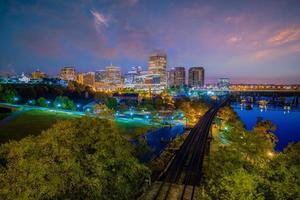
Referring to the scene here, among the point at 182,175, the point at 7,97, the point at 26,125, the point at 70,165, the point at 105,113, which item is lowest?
the point at 182,175

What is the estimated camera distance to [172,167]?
3219 centimetres

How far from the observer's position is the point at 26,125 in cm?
4491

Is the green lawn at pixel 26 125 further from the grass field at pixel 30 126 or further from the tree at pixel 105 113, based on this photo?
the tree at pixel 105 113

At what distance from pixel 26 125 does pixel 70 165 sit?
38461mm

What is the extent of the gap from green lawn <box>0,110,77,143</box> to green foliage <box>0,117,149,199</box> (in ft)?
80.5

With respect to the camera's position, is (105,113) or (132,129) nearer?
(105,113)

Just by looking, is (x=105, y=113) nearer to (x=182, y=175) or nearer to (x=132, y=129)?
(x=132, y=129)

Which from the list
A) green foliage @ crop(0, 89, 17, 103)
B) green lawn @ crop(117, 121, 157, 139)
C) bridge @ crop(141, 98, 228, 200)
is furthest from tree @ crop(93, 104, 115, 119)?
green foliage @ crop(0, 89, 17, 103)

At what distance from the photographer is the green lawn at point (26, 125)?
37031mm

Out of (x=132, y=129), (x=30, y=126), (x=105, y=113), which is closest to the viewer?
(x=30, y=126)

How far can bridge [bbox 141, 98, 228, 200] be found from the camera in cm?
2438

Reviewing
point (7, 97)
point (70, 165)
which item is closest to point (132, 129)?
point (70, 165)

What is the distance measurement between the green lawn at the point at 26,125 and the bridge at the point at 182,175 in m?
23.6

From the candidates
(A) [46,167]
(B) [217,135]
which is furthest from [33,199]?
(B) [217,135]
